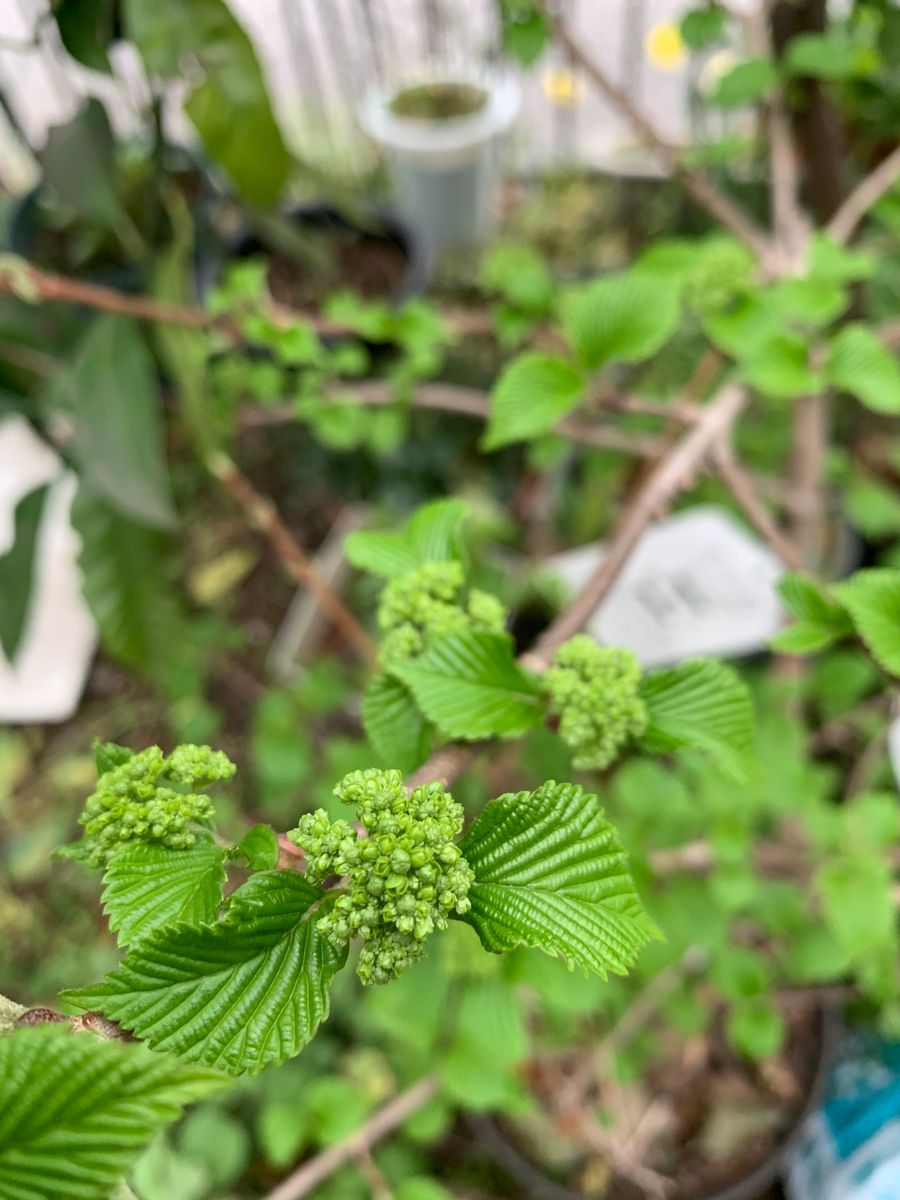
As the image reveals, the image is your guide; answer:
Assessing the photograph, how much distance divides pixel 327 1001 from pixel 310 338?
0.85m

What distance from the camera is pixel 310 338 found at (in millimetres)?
1104

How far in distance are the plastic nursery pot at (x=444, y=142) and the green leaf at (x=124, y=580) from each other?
123cm

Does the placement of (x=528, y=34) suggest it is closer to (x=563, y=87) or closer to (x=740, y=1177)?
(x=740, y=1177)

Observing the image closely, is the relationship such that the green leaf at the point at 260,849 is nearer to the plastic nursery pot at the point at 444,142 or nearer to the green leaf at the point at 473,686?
the green leaf at the point at 473,686

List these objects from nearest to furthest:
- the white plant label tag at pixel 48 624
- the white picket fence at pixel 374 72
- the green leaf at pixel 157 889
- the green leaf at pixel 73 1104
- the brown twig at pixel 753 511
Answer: the green leaf at pixel 73 1104 < the green leaf at pixel 157 889 < the brown twig at pixel 753 511 < the white plant label tag at pixel 48 624 < the white picket fence at pixel 374 72

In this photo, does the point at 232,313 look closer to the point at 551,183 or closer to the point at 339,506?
the point at 339,506

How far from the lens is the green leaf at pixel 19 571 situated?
1271mm

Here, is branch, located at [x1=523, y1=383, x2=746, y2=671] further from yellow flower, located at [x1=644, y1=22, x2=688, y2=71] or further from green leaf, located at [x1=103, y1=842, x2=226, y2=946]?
yellow flower, located at [x1=644, y1=22, x2=688, y2=71]

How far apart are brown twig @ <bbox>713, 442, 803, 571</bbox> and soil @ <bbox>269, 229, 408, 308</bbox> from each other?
1193mm

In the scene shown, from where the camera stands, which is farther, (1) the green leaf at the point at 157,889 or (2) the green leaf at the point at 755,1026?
(2) the green leaf at the point at 755,1026

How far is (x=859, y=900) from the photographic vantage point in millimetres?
972

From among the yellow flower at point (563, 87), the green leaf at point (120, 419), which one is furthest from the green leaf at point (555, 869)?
the yellow flower at point (563, 87)

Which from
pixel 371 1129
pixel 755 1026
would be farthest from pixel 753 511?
pixel 371 1129

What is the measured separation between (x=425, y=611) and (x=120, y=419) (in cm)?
68
